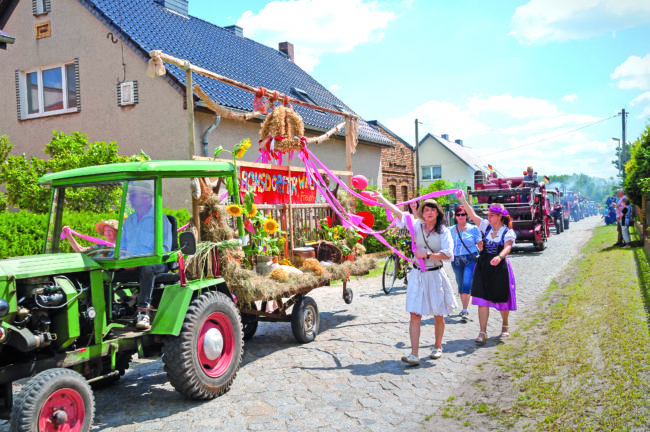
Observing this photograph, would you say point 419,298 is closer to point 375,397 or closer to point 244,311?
point 375,397

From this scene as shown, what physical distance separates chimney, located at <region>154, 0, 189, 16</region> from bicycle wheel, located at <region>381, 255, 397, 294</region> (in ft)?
47.1

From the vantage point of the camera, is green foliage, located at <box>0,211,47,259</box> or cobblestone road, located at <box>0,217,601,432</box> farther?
green foliage, located at <box>0,211,47,259</box>

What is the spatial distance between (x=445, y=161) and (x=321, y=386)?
46.0m

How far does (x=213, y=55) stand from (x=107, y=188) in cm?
1419

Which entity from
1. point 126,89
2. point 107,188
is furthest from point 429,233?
point 126,89

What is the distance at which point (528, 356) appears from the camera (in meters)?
5.87

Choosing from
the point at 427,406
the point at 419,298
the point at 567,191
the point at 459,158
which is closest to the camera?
the point at 427,406

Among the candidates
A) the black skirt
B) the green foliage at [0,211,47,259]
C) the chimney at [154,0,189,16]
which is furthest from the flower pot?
the chimney at [154,0,189,16]

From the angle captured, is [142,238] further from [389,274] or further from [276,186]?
[389,274]

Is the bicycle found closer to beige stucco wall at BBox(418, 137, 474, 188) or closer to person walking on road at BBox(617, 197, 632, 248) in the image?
person walking on road at BBox(617, 197, 632, 248)

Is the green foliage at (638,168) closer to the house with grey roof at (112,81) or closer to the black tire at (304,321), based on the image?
the house with grey roof at (112,81)

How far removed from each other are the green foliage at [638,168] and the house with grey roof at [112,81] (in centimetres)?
967

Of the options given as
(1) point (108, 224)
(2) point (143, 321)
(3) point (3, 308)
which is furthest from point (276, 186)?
(3) point (3, 308)

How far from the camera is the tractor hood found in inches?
145
